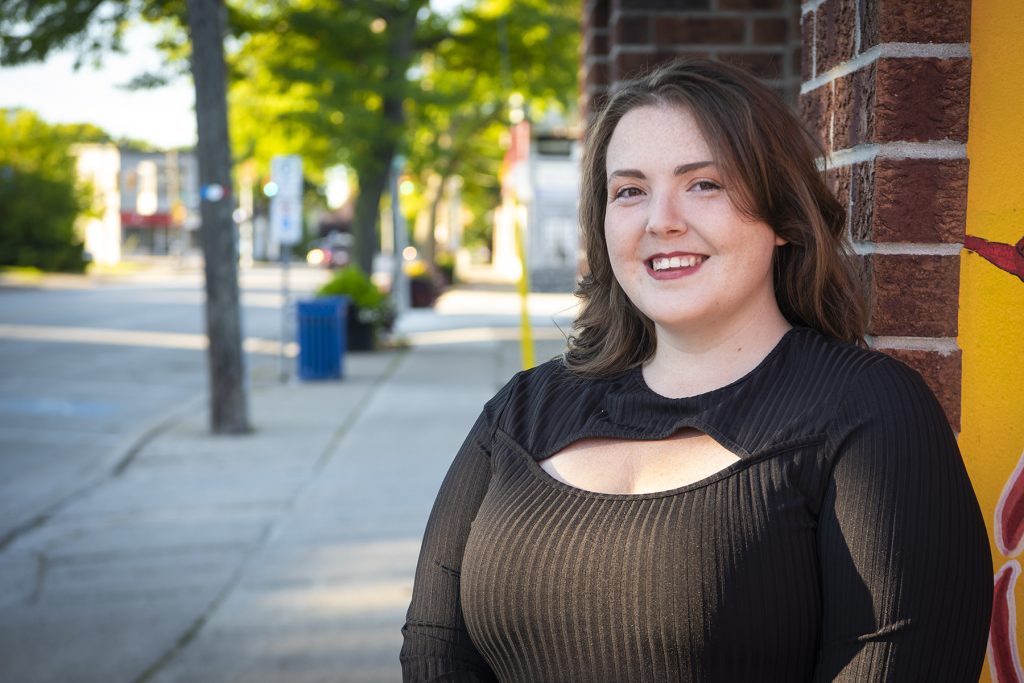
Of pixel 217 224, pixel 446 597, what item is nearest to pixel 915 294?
pixel 446 597

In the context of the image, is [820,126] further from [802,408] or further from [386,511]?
[386,511]

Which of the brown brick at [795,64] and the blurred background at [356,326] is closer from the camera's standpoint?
the blurred background at [356,326]

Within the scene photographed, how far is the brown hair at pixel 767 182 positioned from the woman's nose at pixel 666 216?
0.08 meters

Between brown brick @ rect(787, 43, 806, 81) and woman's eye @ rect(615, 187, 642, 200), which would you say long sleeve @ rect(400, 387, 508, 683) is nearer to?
woman's eye @ rect(615, 187, 642, 200)

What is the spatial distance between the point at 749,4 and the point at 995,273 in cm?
257

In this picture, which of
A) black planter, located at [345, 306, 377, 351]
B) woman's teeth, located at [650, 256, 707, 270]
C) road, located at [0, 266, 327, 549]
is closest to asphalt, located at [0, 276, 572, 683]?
road, located at [0, 266, 327, 549]

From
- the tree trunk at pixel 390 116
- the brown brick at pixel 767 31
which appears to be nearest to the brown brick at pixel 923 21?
the brown brick at pixel 767 31

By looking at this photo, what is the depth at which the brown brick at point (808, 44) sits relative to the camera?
7.78ft

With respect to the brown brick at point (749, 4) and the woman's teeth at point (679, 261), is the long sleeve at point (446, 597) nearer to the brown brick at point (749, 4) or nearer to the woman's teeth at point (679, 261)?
the woman's teeth at point (679, 261)

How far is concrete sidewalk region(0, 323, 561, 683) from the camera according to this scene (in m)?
4.83

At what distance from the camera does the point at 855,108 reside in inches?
81.4

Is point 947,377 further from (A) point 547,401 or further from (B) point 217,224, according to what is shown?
(B) point 217,224

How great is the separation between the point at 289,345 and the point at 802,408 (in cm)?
1996

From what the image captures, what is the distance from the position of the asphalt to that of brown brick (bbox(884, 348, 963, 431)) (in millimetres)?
3097
